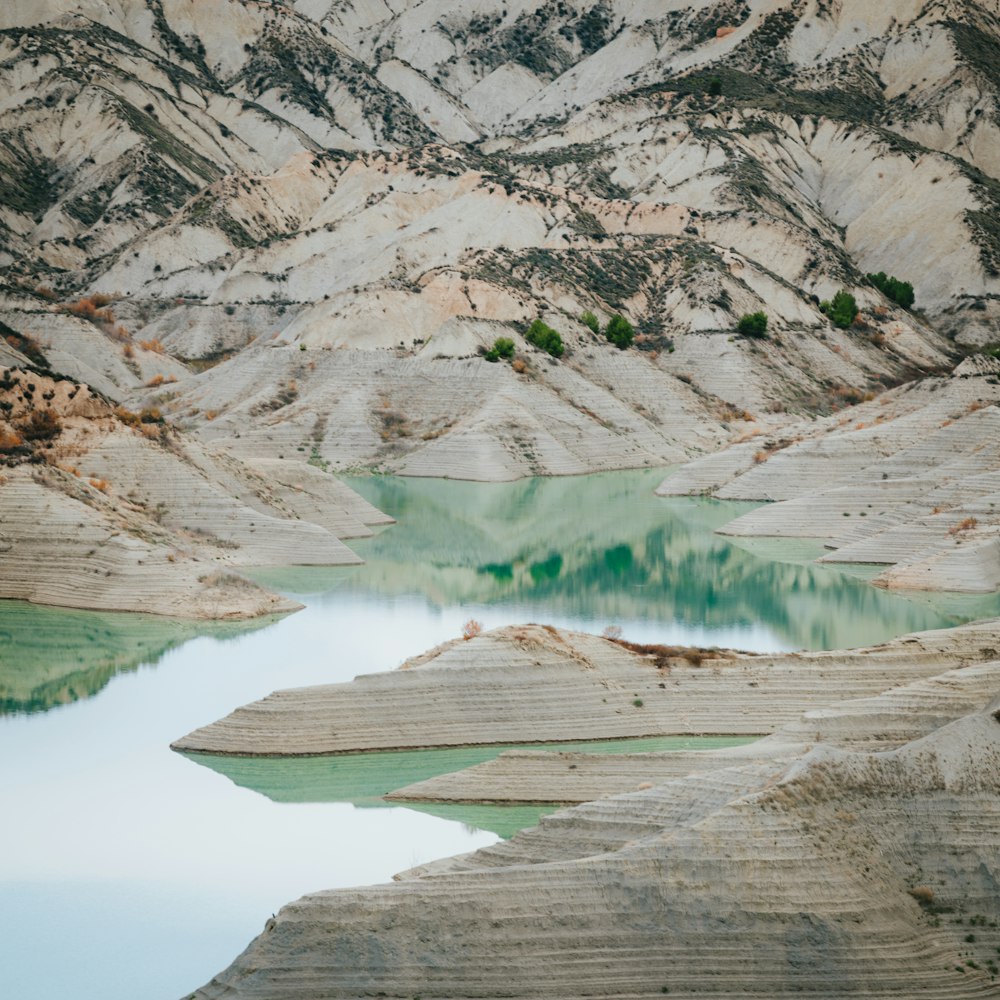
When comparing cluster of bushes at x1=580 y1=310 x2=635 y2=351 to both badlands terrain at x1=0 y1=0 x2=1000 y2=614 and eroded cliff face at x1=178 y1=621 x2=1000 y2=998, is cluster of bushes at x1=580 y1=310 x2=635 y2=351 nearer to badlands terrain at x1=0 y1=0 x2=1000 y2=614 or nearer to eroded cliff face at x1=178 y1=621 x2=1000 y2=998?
badlands terrain at x1=0 y1=0 x2=1000 y2=614

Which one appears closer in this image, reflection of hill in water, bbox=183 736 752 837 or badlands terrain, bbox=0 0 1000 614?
reflection of hill in water, bbox=183 736 752 837

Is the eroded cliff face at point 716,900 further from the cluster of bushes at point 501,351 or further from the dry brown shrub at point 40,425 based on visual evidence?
the cluster of bushes at point 501,351

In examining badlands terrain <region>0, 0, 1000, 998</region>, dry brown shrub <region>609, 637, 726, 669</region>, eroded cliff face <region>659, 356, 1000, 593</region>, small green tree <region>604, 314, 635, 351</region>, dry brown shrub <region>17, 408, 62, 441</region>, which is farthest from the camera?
small green tree <region>604, 314, 635, 351</region>

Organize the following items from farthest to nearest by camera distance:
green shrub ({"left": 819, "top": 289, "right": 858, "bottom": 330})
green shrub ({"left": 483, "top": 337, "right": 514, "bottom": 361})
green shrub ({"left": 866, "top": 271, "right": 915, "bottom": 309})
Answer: green shrub ({"left": 866, "top": 271, "right": 915, "bottom": 309})
green shrub ({"left": 819, "top": 289, "right": 858, "bottom": 330})
green shrub ({"left": 483, "top": 337, "right": 514, "bottom": 361})

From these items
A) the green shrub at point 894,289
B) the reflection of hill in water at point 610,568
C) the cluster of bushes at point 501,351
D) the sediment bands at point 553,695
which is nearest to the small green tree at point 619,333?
the cluster of bushes at point 501,351

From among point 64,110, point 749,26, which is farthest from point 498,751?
point 749,26

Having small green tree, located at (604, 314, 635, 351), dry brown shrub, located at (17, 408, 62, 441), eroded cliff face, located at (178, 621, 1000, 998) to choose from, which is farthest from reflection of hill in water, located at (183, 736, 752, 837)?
small green tree, located at (604, 314, 635, 351)
